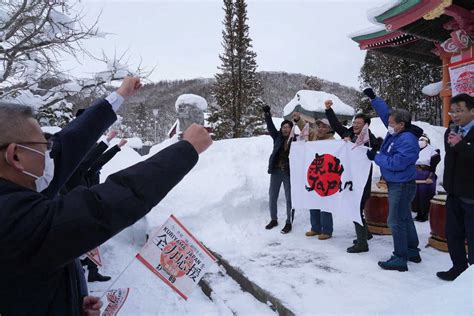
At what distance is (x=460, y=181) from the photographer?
11.5 feet

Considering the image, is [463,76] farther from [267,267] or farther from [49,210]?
[49,210]

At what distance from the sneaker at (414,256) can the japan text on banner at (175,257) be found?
3.35 metres

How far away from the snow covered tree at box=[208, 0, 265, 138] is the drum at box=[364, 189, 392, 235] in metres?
20.3

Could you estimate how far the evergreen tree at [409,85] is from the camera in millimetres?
19766

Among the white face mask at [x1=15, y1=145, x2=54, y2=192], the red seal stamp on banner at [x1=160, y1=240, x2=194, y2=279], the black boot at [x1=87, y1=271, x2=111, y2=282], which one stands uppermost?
the white face mask at [x1=15, y1=145, x2=54, y2=192]

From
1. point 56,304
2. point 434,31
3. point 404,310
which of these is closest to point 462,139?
point 404,310

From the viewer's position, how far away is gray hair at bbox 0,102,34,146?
3.85ft

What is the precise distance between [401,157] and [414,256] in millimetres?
1378

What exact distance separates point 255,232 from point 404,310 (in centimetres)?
418

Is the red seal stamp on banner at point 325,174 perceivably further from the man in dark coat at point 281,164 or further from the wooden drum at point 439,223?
the wooden drum at point 439,223

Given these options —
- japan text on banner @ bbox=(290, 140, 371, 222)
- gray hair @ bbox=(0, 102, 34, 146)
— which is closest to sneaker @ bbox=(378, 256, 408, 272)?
japan text on banner @ bbox=(290, 140, 371, 222)

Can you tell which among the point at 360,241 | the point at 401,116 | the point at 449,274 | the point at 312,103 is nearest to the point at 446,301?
the point at 449,274

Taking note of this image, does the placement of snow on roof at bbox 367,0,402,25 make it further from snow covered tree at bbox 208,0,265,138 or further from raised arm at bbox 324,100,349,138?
snow covered tree at bbox 208,0,265,138

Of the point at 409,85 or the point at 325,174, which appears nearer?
the point at 325,174
